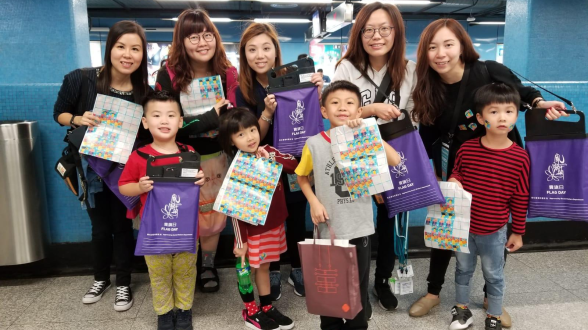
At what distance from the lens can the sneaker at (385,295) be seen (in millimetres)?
2371

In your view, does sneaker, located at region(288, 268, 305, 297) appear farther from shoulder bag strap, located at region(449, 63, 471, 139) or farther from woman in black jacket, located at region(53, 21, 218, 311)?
shoulder bag strap, located at region(449, 63, 471, 139)

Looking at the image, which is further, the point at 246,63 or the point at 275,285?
the point at 275,285

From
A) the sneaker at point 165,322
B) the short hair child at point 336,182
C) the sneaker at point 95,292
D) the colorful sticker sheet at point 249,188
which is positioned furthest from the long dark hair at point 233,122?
the sneaker at point 95,292

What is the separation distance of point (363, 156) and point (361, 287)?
66 centimetres

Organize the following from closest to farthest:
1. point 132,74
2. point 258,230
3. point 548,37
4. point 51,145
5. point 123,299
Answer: point 258,230 < point 132,74 < point 123,299 < point 51,145 < point 548,37

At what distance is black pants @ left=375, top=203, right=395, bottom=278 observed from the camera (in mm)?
2357

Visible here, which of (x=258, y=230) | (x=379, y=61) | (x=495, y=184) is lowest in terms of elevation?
(x=258, y=230)

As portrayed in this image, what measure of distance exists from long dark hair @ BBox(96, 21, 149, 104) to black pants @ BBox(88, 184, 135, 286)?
0.61m

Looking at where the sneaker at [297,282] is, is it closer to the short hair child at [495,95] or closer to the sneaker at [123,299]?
the sneaker at [123,299]

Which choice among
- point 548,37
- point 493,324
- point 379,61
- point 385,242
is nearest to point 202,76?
point 379,61

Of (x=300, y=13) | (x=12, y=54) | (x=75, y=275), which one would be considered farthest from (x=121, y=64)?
(x=300, y=13)

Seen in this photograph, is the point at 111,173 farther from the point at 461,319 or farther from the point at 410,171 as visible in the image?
the point at 461,319

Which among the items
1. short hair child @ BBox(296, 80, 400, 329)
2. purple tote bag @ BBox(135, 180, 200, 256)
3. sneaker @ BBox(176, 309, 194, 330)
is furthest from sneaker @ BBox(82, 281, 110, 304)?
short hair child @ BBox(296, 80, 400, 329)

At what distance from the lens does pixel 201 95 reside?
7.23ft
